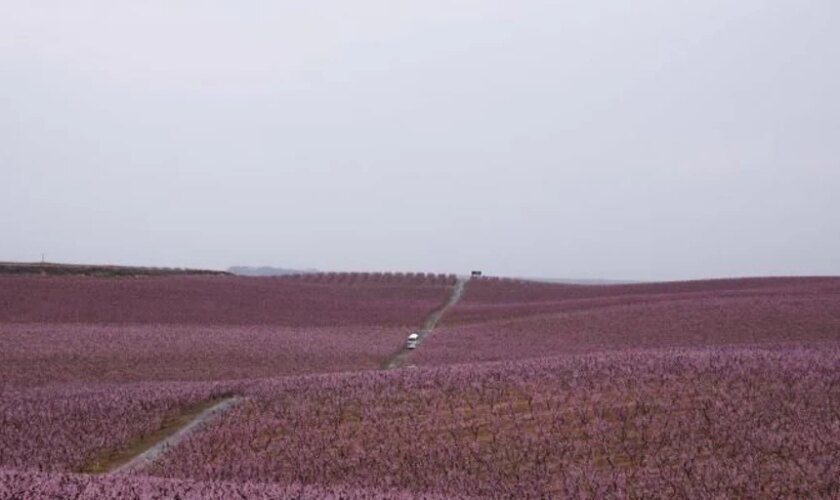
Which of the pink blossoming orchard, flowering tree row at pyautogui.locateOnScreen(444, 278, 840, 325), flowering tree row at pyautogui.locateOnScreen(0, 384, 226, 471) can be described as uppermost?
flowering tree row at pyautogui.locateOnScreen(444, 278, 840, 325)

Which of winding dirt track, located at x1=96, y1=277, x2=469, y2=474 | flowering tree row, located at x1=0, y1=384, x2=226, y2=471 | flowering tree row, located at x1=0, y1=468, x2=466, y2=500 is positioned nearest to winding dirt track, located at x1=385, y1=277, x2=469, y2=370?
flowering tree row, located at x1=0, y1=384, x2=226, y2=471

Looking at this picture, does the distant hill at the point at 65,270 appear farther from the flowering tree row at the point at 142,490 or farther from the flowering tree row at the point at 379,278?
the flowering tree row at the point at 142,490

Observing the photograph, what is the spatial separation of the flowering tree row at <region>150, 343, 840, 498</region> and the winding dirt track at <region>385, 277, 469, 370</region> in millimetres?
10210

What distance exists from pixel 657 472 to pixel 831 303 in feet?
97.7

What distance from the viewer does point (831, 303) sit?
41188mm

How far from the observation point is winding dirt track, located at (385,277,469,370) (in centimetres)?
3662

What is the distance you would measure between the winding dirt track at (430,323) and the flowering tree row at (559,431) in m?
10.2

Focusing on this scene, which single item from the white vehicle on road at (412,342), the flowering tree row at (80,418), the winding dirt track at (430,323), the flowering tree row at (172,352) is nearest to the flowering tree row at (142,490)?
the flowering tree row at (80,418)

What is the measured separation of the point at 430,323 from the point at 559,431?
34.9 meters

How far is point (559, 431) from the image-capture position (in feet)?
58.7

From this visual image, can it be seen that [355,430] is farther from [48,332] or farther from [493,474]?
[48,332]

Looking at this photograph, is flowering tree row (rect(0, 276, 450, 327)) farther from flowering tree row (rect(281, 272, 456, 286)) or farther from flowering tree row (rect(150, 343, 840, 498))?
flowering tree row (rect(150, 343, 840, 498))

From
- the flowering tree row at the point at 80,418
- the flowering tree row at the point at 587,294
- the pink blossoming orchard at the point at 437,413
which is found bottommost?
the flowering tree row at the point at 80,418

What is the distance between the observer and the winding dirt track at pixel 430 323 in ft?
120
